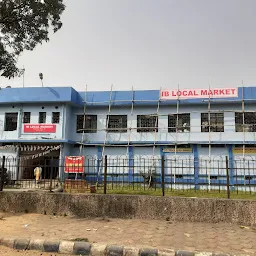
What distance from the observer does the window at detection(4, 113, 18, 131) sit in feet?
70.1

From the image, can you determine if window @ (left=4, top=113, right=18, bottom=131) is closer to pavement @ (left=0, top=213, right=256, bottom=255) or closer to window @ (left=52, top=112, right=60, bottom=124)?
window @ (left=52, top=112, right=60, bottom=124)

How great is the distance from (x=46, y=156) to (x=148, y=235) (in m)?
16.6

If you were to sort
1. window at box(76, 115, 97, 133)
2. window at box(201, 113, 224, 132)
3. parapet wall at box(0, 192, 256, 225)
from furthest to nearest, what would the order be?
window at box(76, 115, 97, 133)
window at box(201, 113, 224, 132)
parapet wall at box(0, 192, 256, 225)

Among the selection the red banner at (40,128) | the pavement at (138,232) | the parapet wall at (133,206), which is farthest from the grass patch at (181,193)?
the red banner at (40,128)

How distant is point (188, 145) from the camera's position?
797 inches

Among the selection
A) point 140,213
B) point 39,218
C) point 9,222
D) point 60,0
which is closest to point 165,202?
point 140,213

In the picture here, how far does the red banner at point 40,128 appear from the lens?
20828 millimetres

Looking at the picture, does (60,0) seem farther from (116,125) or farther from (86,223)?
(116,125)

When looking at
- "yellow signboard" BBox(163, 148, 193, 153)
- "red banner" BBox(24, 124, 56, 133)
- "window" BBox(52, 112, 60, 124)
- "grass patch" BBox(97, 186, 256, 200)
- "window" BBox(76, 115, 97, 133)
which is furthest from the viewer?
"window" BBox(76, 115, 97, 133)

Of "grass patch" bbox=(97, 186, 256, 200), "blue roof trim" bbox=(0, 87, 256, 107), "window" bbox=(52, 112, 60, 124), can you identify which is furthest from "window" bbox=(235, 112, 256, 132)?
"window" bbox=(52, 112, 60, 124)

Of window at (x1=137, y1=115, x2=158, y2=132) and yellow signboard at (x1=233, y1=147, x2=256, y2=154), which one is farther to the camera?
window at (x1=137, y1=115, x2=158, y2=132)

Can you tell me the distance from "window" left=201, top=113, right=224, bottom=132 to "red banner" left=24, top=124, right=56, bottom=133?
1060 cm

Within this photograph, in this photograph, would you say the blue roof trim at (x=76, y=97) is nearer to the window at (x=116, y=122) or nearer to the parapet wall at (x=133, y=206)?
the window at (x=116, y=122)

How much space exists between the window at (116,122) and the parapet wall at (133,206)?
12.4m
